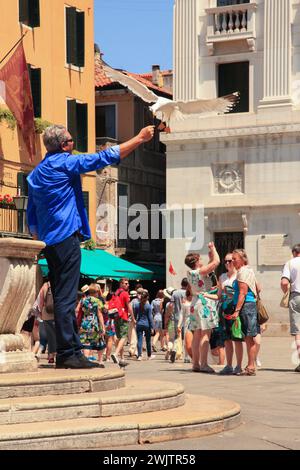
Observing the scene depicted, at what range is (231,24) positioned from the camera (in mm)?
38469

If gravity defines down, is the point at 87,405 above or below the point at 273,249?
below

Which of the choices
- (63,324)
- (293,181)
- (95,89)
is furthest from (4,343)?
(95,89)

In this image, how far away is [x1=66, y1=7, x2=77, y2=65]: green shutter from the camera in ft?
132

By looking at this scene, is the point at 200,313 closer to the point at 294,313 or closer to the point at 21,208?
the point at 294,313

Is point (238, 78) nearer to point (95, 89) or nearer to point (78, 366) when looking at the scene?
point (95, 89)

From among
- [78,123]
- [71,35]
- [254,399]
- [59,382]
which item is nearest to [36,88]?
[78,123]

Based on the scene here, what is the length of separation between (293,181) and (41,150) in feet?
25.8

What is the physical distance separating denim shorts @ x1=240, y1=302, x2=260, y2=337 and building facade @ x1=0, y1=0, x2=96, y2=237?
17.9 m

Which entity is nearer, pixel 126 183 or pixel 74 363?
pixel 74 363

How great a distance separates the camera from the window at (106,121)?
4606 cm

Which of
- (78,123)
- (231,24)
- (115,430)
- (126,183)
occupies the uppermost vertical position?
(231,24)

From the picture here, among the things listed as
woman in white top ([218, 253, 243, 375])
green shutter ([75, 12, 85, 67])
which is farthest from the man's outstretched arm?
green shutter ([75, 12, 85, 67])

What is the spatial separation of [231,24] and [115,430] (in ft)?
102

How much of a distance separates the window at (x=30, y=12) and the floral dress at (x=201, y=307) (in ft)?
72.6
